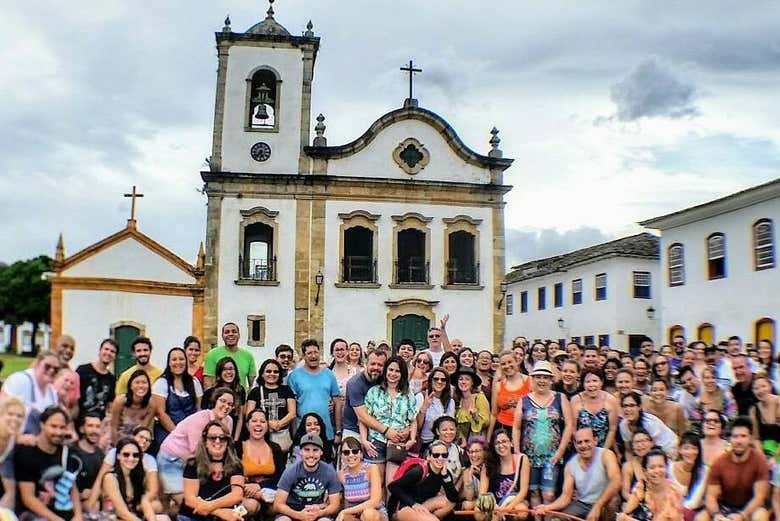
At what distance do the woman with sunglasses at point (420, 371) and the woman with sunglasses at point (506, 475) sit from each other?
1283mm

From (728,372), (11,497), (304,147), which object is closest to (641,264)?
(304,147)

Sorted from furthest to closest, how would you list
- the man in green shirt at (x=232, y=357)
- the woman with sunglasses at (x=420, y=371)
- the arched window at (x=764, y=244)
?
the arched window at (x=764, y=244) → the man in green shirt at (x=232, y=357) → the woman with sunglasses at (x=420, y=371)

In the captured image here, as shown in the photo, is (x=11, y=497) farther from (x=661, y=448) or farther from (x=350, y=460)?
(x=661, y=448)

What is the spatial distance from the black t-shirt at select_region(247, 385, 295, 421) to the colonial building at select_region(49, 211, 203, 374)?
1362 cm

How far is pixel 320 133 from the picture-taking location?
904 inches

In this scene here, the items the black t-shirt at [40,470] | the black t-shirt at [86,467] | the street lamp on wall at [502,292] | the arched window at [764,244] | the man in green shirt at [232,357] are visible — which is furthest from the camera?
the street lamp on wall at [502,292]

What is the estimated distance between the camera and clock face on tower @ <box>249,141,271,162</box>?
74.2 ft

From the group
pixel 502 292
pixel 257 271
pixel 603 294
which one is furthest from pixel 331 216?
pixel 603 294

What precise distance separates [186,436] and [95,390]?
120 centimetres

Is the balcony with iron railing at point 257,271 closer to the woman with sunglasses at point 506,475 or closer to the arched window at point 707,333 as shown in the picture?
the arched window at point 707,333

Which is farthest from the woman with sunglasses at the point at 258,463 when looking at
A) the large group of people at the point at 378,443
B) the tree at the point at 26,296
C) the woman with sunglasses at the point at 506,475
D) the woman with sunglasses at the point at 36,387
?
the tree at the point at 26,296

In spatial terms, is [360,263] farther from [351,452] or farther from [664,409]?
[351,452]

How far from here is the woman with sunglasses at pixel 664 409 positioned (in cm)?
818

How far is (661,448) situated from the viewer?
24.4ft
